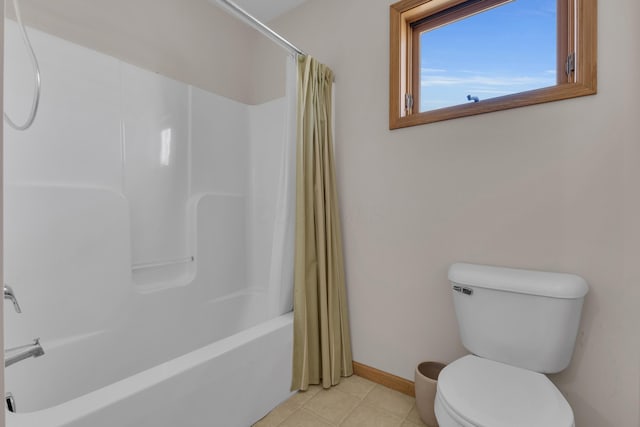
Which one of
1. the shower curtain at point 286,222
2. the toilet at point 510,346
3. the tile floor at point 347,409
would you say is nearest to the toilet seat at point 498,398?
the toilet at point 510,346

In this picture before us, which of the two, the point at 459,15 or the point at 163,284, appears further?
the point at 163,284

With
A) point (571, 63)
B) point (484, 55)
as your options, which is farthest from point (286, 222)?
point (571, 63)

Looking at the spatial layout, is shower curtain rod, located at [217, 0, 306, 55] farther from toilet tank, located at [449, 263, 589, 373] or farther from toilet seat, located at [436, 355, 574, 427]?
toilet seat, located at [436, 355, 574, 427]

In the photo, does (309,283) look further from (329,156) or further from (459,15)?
(459,15)

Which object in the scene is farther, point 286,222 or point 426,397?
point 286,222

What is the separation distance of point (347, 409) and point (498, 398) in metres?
0.82

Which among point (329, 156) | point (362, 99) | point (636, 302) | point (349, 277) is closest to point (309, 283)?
point (349, 277)

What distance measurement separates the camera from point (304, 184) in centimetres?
168

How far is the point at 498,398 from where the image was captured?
0.99 m

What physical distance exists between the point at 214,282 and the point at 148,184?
78 cm

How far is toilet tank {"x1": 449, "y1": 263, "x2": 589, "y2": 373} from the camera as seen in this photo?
1.15m

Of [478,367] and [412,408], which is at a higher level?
[478,367]

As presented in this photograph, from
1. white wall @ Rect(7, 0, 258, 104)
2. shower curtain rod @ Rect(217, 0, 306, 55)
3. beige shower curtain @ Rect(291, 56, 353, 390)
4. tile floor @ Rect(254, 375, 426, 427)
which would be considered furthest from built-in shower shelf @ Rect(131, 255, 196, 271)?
shower curtain rod @ Rect(217, 0, 306, 55)

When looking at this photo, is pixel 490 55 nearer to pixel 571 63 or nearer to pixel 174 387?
pixel 571 63
